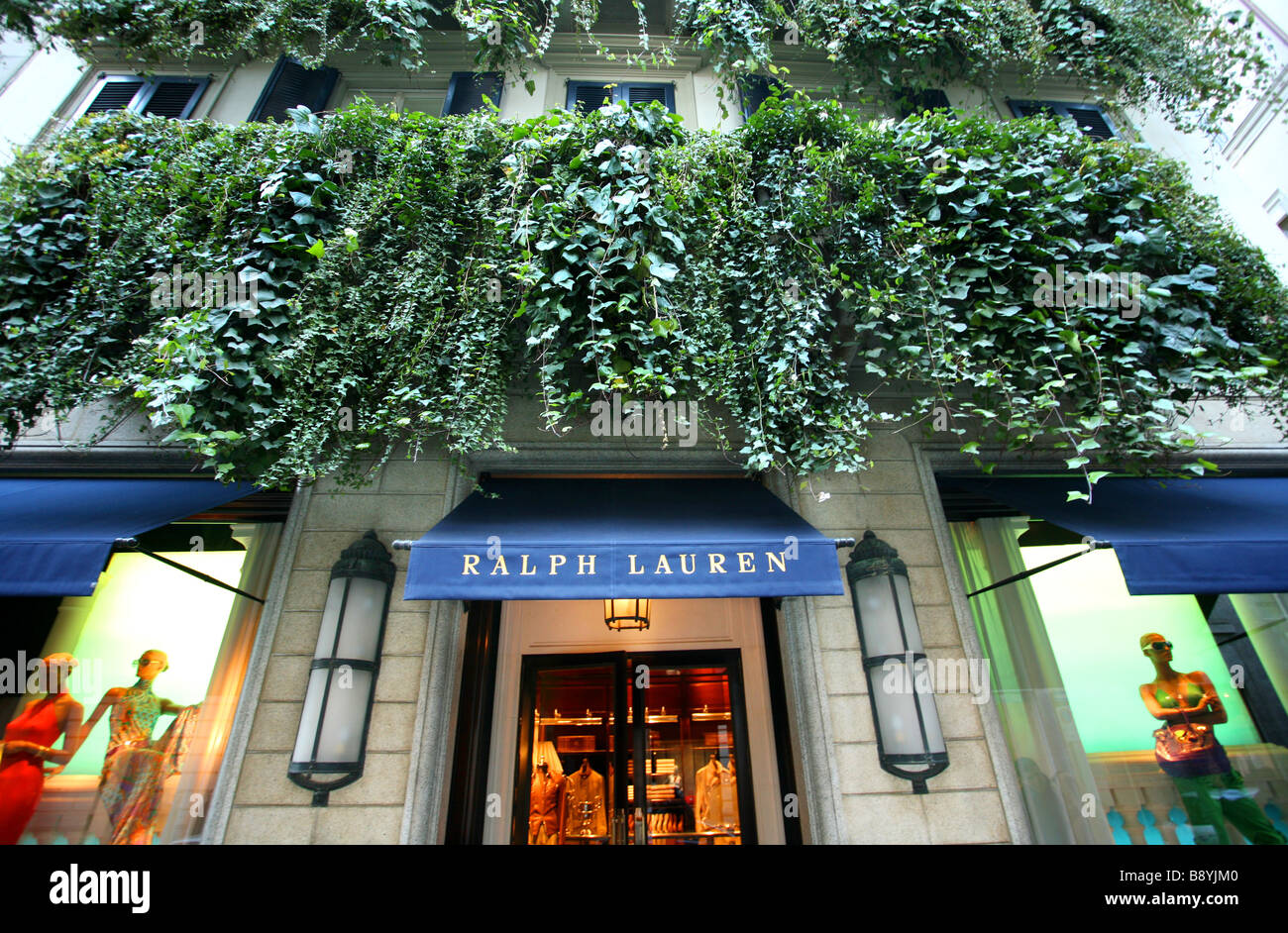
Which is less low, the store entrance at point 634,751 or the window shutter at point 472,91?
the window shutter at point 472,91

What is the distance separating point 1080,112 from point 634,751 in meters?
8.79

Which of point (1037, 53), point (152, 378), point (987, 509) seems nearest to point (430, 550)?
point (152, 378)

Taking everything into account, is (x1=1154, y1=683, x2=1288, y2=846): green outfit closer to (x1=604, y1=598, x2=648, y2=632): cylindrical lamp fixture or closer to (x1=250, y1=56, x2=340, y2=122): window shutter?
(x1=604, y1=598, x2=648, y2=632): cylindrical lamp fixture

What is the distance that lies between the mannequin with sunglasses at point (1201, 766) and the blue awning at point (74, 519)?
727 centimetres

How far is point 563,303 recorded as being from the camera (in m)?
3.81

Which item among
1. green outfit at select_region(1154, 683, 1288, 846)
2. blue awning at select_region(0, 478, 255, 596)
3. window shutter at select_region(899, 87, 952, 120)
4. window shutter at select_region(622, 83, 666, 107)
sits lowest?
green outfit at select_region(1154, 683, 1288, 846)

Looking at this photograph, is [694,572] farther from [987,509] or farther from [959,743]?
[987,509]

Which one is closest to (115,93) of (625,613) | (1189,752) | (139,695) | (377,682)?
(139,695)

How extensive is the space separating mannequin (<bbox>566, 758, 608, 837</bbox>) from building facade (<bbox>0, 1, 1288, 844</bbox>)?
284 millimetres

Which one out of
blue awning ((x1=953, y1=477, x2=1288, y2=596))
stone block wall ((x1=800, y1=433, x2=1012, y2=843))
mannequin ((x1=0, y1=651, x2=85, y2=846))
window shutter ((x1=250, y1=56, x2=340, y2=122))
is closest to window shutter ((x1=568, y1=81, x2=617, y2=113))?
window shutter ((x1=250, y1=56, x2=340, y2=122))

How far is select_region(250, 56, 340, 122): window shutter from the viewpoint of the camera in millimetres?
6125

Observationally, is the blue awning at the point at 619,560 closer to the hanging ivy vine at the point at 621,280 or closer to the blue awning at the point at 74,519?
the hanging ivy vine at the point at 621,280

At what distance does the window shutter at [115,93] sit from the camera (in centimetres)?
623

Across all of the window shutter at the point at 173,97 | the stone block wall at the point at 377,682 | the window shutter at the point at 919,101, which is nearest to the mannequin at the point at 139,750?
the stone block wall at the point at 377,682
